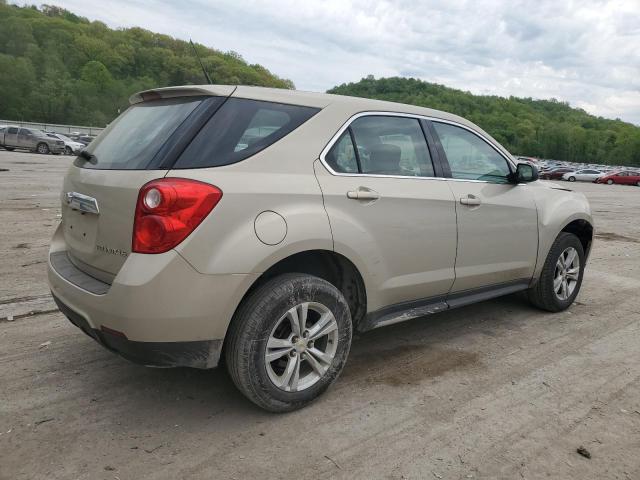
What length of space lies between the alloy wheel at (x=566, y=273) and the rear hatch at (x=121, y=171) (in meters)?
3.44

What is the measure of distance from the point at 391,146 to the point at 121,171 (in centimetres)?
167

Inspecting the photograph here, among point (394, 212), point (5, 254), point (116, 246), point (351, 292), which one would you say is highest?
point (394, 212)

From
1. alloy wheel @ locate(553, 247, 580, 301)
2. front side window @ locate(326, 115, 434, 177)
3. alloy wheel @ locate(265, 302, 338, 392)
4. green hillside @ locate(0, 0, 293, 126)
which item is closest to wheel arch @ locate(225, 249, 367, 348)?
alloy wheel @ locate(265, 302, 338, 392)

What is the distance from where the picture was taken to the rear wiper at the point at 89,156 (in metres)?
3.04

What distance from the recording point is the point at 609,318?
474cm

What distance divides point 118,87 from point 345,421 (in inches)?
4210

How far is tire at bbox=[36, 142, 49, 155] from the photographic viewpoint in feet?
101

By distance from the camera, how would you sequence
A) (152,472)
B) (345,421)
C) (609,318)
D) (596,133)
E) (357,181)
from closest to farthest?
1. (152,472)
2. (345,421)
3. (357,181)
4. (609,318)
5. (596,133)

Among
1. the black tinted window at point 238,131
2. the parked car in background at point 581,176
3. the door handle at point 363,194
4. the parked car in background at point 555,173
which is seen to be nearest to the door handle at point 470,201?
the door handle at point 363,194

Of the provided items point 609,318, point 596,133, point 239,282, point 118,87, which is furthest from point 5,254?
point 596,133

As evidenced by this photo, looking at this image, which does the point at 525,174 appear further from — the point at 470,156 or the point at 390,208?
the point at 390,208

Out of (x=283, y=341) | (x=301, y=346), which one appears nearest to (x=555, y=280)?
(x=301, y=346)

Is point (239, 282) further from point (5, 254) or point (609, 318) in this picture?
point (5, 254)

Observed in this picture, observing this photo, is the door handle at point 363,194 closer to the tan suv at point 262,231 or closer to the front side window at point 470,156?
the tan suv at point 262,231
